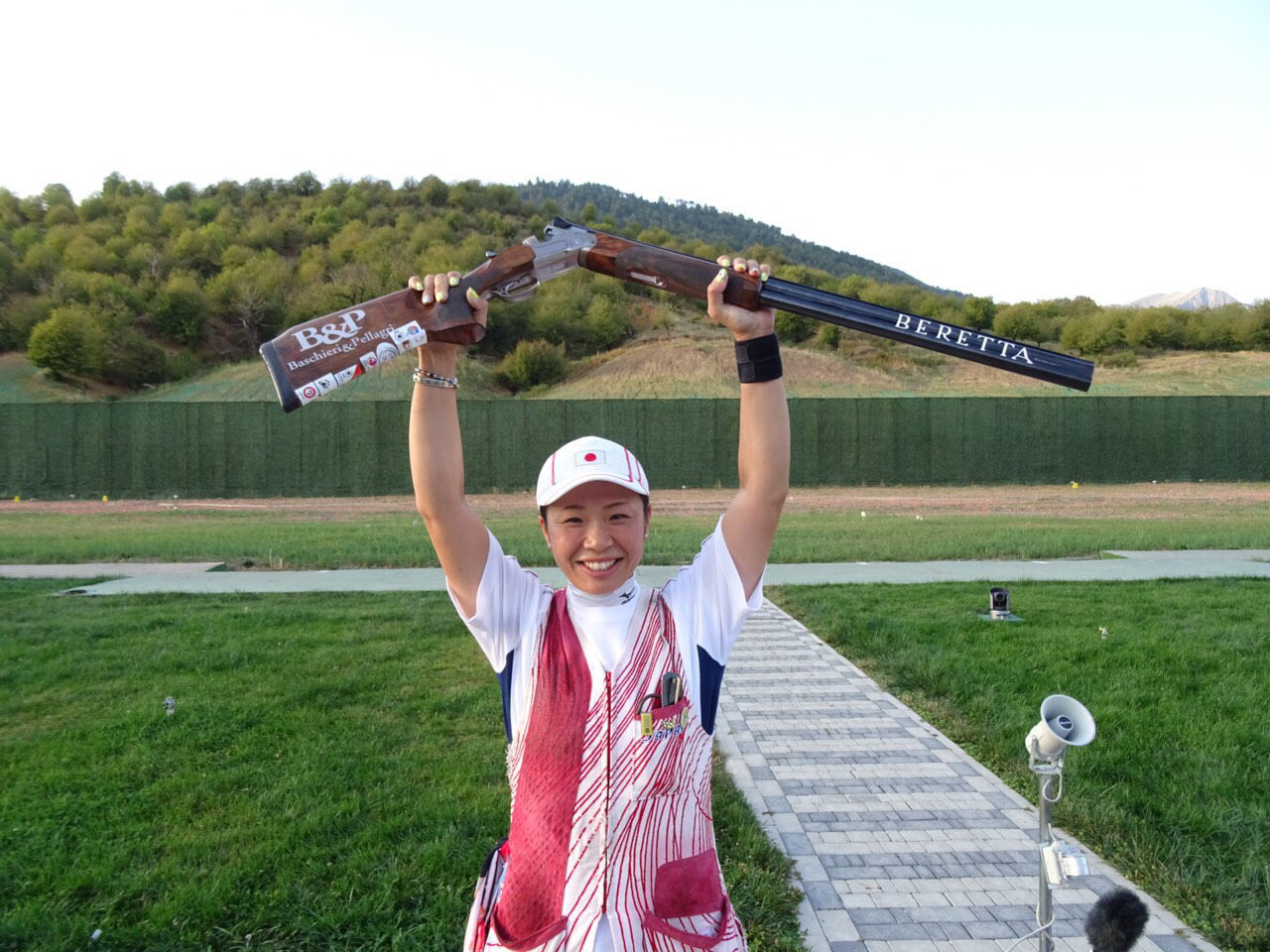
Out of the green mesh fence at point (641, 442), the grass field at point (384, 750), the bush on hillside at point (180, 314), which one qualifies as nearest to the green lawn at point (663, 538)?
the grass field at point (384, 750)

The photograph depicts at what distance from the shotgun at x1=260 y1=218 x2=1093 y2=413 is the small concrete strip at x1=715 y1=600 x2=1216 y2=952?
208cm

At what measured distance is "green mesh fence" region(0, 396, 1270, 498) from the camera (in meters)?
30.8

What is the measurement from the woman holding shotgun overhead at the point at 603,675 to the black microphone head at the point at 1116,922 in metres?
0.97

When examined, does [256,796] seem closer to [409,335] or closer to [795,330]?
[409,335]

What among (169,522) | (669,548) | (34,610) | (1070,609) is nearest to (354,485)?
(169,522)

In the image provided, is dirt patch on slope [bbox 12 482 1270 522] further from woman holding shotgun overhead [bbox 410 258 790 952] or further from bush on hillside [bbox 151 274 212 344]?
bush on hillside [bbox 151 274 212 344]

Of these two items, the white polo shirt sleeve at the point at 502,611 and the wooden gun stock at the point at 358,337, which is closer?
the white polo shirt sleeve at the point at 502,611

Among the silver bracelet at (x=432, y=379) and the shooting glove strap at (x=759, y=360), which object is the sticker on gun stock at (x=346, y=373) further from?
the shooting glove strap at (x=759, y=360)

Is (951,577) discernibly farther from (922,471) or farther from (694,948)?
(922,471)

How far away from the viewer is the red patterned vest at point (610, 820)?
5.51 ft

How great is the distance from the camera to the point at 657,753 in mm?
1752

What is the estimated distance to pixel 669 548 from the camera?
1255 centimetres

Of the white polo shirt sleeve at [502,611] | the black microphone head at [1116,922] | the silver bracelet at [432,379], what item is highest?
the silver bracelet at [432,379]

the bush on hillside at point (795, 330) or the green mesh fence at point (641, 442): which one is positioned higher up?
the bush on hillside at point (795, 330)
